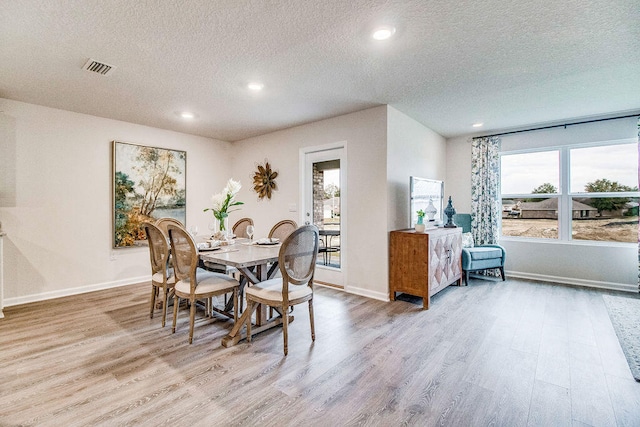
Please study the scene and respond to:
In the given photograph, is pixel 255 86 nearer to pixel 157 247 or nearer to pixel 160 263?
pixel 157 247

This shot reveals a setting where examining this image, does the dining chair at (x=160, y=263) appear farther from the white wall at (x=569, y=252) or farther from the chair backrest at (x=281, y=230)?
the white wall at (x=569, y=252)

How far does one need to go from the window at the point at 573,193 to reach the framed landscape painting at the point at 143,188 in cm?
576

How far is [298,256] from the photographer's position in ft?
8.27

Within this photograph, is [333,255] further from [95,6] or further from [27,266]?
A: [27,266]

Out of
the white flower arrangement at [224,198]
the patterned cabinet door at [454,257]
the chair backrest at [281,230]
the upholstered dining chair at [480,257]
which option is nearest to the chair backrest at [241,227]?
the chair backrest at [281,230]

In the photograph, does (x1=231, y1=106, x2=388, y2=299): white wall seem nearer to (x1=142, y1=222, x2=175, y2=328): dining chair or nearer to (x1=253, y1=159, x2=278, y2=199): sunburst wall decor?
(x1=253, y1=159, x2=278, y2=199): sunburst wall decor

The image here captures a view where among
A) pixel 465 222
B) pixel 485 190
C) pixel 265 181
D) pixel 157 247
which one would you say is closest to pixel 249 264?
pixel 157 247

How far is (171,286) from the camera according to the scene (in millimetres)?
3004

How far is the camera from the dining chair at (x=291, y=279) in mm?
2424

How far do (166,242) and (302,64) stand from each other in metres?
2.14

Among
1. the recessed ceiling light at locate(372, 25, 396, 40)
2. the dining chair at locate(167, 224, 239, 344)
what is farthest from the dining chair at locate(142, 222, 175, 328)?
the recessed ceiling light at locate(372, 25, 396, 40)

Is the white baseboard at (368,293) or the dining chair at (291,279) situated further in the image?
the white baseboard at (368,293)

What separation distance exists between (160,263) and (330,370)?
2122mm

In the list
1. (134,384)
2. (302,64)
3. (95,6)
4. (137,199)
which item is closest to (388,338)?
(134,384)
